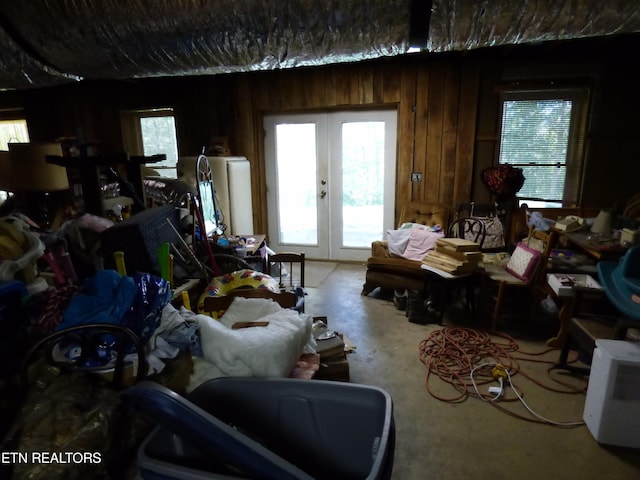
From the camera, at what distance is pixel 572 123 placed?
Result: 3.88 m

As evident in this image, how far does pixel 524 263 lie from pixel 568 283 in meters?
0.39

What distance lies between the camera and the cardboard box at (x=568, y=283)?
2.59 metres

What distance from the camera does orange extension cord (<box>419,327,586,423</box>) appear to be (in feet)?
7.58

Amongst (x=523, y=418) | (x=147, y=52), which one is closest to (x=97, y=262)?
(x=147, y=52)

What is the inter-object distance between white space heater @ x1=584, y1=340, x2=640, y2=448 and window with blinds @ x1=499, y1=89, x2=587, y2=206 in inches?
101

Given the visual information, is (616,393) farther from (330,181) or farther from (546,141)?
(330,181)

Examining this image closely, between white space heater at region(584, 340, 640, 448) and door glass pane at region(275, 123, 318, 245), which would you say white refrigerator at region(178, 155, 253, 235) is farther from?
white space heater at region(584, 340, 640, 448)

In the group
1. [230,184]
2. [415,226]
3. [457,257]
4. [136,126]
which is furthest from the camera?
[136,126]

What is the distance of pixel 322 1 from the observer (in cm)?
140

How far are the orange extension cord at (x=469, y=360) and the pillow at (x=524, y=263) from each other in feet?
1.66

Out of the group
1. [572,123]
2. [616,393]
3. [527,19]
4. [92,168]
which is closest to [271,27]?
[527,19]

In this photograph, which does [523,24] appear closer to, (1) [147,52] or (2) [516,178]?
(1) [147,52]

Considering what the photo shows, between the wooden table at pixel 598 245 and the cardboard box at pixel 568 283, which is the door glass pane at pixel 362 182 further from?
the cardboard box at pixel 568 283

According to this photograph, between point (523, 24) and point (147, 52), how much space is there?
156cm
